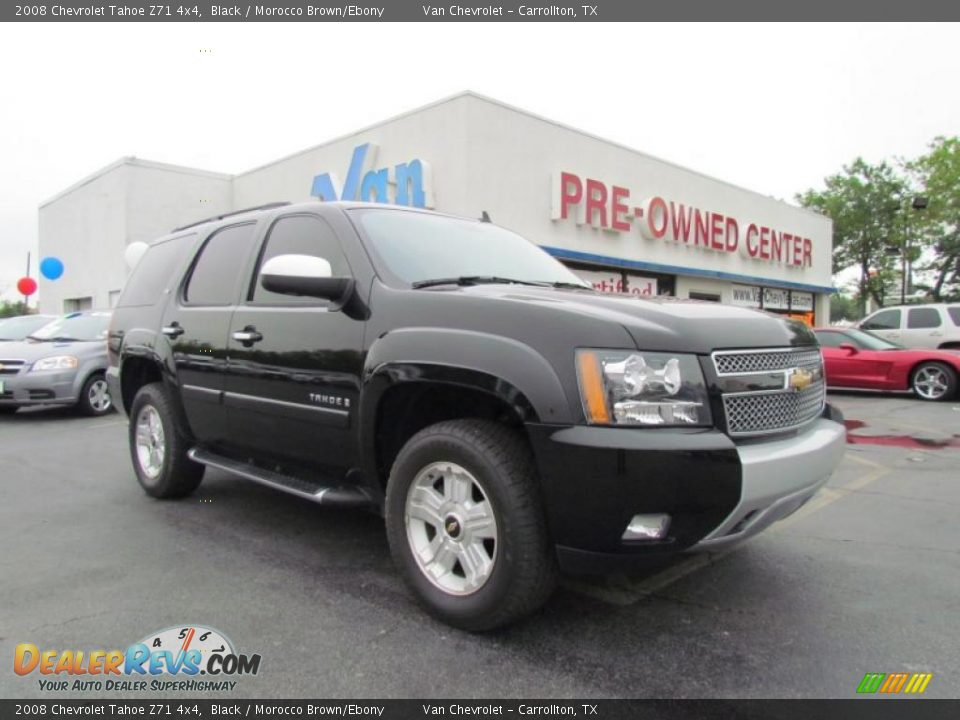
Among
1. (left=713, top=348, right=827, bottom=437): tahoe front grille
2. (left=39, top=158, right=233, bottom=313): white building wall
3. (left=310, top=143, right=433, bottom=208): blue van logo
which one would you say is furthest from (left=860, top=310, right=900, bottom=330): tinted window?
(left=39, top=158, right=233, bottom=313): white building wall

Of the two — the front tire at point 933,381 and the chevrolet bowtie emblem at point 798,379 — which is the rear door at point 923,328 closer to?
the front tire at point 933,381

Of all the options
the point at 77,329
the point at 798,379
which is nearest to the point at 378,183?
the point at 77,329

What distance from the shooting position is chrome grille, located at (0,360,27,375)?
9039 mm

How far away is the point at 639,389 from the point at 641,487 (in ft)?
1.13

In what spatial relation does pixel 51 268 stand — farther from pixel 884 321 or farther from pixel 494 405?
pixel 884 321

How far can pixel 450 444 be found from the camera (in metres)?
2.68

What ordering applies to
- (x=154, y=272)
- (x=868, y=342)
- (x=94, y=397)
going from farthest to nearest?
(x=868, y=342)
(x=94, y=397)
(x=154, y=272)

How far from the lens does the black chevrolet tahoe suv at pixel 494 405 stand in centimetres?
241

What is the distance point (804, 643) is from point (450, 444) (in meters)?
1.60

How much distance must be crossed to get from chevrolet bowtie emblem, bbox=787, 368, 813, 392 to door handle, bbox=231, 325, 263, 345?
8.64ft

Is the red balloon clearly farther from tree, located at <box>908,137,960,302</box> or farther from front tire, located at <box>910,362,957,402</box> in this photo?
tree, located at <box>908,137,960,302</box>

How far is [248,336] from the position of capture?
3.79 meters

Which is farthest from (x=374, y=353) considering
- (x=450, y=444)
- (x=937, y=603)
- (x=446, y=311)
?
(x=937, y=603)

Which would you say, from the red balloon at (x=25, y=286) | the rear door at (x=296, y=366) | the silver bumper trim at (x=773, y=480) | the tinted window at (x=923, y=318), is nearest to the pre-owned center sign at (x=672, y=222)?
the tinted window at (x=923, y=318)
